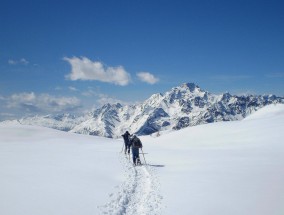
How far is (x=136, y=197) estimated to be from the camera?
16.3 m

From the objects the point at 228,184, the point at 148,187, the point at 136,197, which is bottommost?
the point at 136,197

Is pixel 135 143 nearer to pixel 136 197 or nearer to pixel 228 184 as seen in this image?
pixel 228 184

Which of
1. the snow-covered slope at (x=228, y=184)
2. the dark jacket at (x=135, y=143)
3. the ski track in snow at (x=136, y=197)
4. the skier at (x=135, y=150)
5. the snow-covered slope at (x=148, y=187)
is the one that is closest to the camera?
the snow-covered slope at (x=148, y=187)

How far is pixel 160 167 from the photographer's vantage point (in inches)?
1021

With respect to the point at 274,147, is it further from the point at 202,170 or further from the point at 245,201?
the point at 245,201

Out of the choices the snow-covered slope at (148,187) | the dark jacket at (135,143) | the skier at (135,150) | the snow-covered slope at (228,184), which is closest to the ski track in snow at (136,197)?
the snow-covered slope at (148,187)

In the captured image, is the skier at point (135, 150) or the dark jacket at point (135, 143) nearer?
the skier at point (135, 150)

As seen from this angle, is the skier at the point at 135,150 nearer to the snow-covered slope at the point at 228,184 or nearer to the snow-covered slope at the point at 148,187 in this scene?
the snow-covered slope at the point at 148,187

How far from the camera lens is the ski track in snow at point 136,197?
1398 cm

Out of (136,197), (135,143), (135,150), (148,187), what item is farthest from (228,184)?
(135,143)

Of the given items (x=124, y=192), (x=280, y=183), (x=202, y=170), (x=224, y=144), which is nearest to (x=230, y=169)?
(x=202, y=170)

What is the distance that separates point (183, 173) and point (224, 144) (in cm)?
1990

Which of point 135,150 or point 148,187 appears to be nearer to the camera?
point 148,187

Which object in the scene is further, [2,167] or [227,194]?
[2,167]
